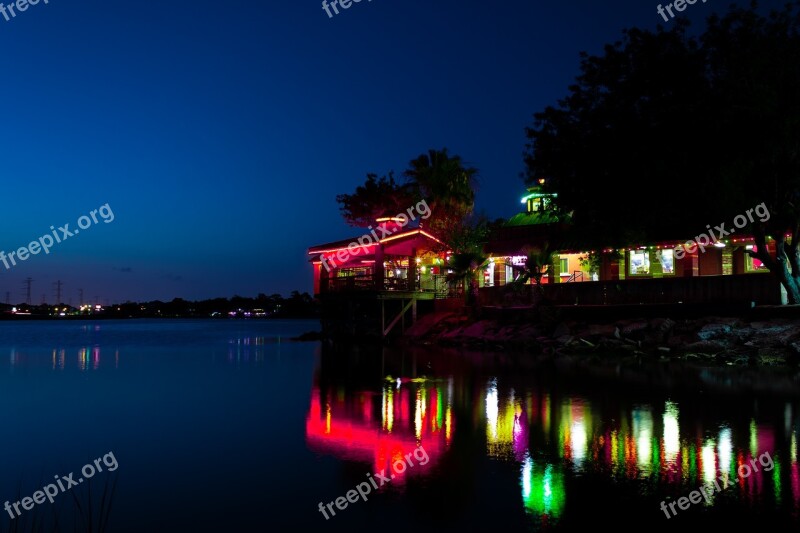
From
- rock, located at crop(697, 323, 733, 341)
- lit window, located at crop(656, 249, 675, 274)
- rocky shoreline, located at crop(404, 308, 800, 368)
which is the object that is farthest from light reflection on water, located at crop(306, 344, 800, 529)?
lit window, located at crop(656, 249, 675, 274)

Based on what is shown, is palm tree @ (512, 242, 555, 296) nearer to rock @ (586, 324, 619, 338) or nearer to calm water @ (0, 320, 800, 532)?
rock @ (586, 324, 619, 338)

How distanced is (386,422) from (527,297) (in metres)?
25.0

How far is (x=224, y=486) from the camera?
10.9m

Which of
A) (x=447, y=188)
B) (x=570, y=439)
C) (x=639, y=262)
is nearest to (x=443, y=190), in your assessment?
(x=447, y=188)

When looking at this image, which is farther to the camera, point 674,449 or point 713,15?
point 713,15

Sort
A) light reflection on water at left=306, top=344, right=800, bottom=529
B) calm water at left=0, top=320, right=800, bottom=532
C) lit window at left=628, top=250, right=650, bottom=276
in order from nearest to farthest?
calm water at left=0, top=320, right=800, bottom=532 < light reflection on water at left=306, top=344, right=800, bottom=529 < lit window at left=628, top=250, right=650, bottom=276

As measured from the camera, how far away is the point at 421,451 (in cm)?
1245

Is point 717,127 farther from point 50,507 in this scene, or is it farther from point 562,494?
point 50,507

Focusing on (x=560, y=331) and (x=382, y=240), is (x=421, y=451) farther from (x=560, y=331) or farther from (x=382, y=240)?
(x=382, y=240)

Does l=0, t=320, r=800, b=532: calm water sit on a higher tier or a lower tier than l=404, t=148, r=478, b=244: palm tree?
lower

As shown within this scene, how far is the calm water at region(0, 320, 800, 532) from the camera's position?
29.8ft

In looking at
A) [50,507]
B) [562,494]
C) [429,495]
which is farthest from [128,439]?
[562,494]

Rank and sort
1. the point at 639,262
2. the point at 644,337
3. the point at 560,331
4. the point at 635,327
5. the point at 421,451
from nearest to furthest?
the point at 421,451 → the point at 644,337 → the point at 635,327 → the point at 560,331 → the point at 639,262

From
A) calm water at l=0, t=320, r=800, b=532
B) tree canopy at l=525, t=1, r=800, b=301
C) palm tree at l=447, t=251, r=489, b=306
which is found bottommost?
calm water at l=0, t=320, r=800, b=532
